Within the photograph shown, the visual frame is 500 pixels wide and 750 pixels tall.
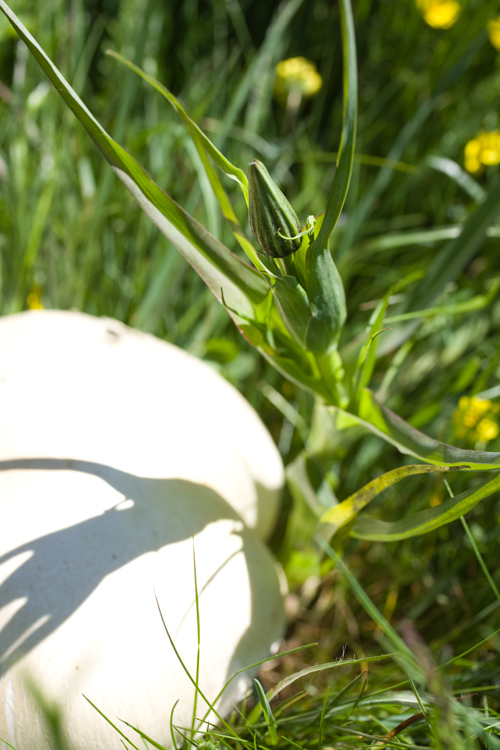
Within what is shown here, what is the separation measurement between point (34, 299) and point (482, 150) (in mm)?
1009

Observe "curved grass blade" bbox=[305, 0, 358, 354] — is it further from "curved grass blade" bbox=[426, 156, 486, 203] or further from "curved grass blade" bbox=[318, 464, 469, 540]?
"curved grass blade" bbox=[426, 156, 486, 203]

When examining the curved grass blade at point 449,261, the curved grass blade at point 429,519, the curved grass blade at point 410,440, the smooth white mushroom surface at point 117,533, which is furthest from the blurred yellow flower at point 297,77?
the curved grass blade at point 429,519

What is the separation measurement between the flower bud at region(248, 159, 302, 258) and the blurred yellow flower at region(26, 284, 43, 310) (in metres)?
0.79

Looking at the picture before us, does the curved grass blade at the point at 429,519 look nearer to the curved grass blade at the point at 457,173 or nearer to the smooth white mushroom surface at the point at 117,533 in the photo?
the smooth white mushroom surface at the point at 117,533

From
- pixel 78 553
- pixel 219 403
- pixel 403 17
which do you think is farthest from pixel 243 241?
pixel 403 17

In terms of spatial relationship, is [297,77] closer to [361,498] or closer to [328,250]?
[328,250]

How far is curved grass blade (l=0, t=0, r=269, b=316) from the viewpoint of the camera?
666 mm

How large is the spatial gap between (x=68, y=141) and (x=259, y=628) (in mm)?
1047

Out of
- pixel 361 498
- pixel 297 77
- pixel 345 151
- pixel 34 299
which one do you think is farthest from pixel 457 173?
pixel 34 299

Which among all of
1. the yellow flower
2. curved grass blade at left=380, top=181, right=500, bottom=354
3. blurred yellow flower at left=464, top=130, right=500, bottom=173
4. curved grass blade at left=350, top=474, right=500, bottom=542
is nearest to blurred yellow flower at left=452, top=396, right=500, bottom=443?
curved grass blade at left=380, top=181, right=500, bottom=354

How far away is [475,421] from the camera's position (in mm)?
953

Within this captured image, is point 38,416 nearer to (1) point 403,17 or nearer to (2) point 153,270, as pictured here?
(2) point 153,270

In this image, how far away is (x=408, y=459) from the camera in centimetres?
113

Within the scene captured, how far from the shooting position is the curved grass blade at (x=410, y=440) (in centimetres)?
62
